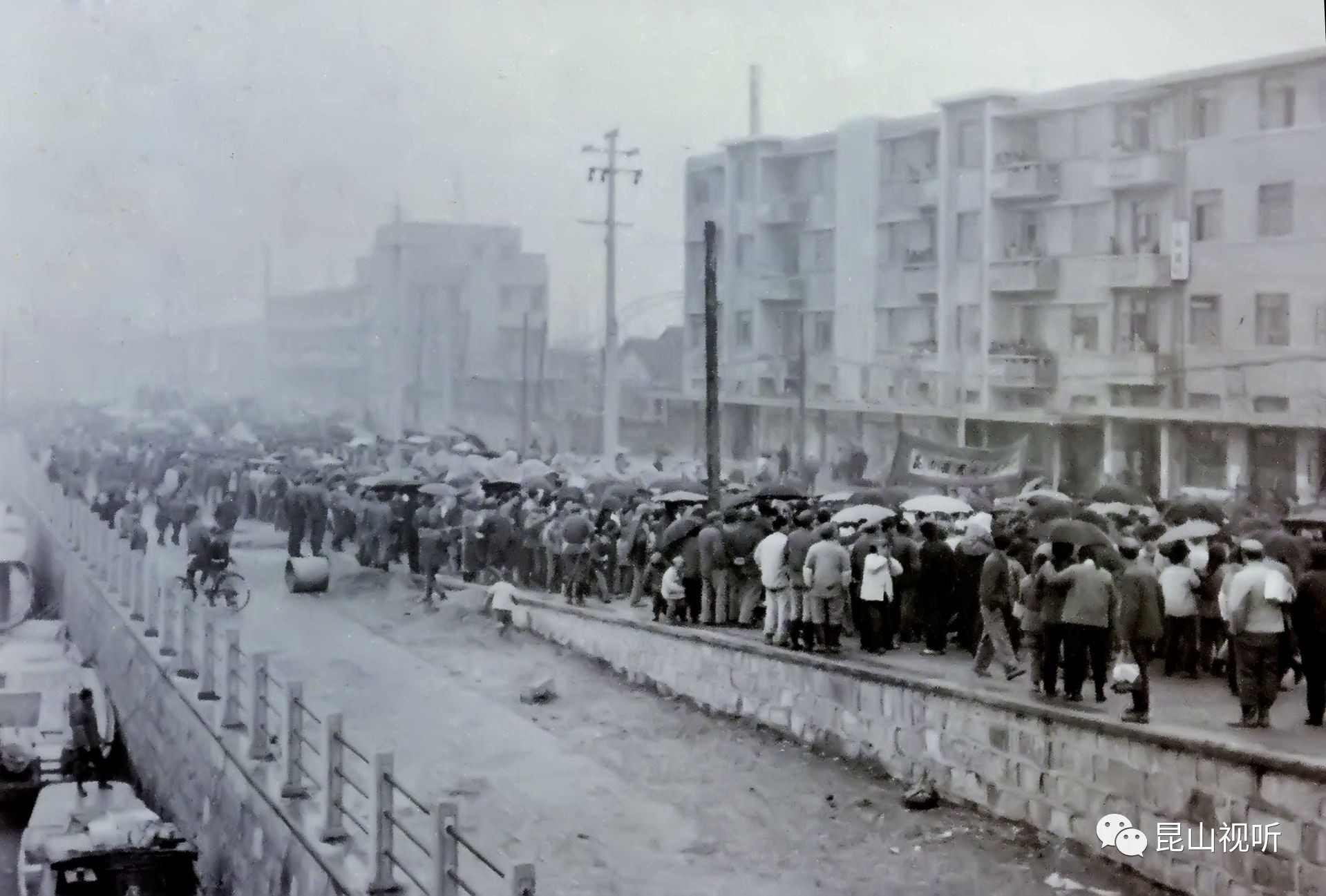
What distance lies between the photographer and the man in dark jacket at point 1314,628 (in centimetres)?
686

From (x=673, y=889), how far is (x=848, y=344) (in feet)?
18.9

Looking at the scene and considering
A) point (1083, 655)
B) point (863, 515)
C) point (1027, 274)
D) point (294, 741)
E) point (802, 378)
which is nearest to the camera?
point (1083, 655)

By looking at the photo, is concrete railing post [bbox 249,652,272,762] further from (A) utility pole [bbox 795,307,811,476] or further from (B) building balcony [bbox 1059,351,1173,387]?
(B) building balcony [bbox 1059,351,1173,387]

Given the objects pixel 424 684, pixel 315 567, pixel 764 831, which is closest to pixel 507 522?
pixel 315 567

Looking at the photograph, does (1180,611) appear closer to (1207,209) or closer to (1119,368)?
(1119,368)

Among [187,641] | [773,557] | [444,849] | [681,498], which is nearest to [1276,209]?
[773,557]

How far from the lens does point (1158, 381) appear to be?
1041 centimetres

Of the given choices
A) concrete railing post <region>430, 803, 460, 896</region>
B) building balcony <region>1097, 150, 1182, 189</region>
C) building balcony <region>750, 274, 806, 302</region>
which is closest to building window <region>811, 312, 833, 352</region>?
building balcony <region>750, 274, 806, 302</region>

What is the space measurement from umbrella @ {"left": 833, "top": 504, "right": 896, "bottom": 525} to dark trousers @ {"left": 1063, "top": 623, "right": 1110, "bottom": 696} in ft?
9.48

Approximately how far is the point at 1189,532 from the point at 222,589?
6.99 meters

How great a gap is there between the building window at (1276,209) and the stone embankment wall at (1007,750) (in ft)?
12.5

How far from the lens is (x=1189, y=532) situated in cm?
873

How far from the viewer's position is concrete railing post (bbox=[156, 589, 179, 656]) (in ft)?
34.7

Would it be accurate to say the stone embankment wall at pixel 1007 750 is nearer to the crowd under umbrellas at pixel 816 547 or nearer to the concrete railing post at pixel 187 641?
the crowd under umbrellas at pixel 816 547
